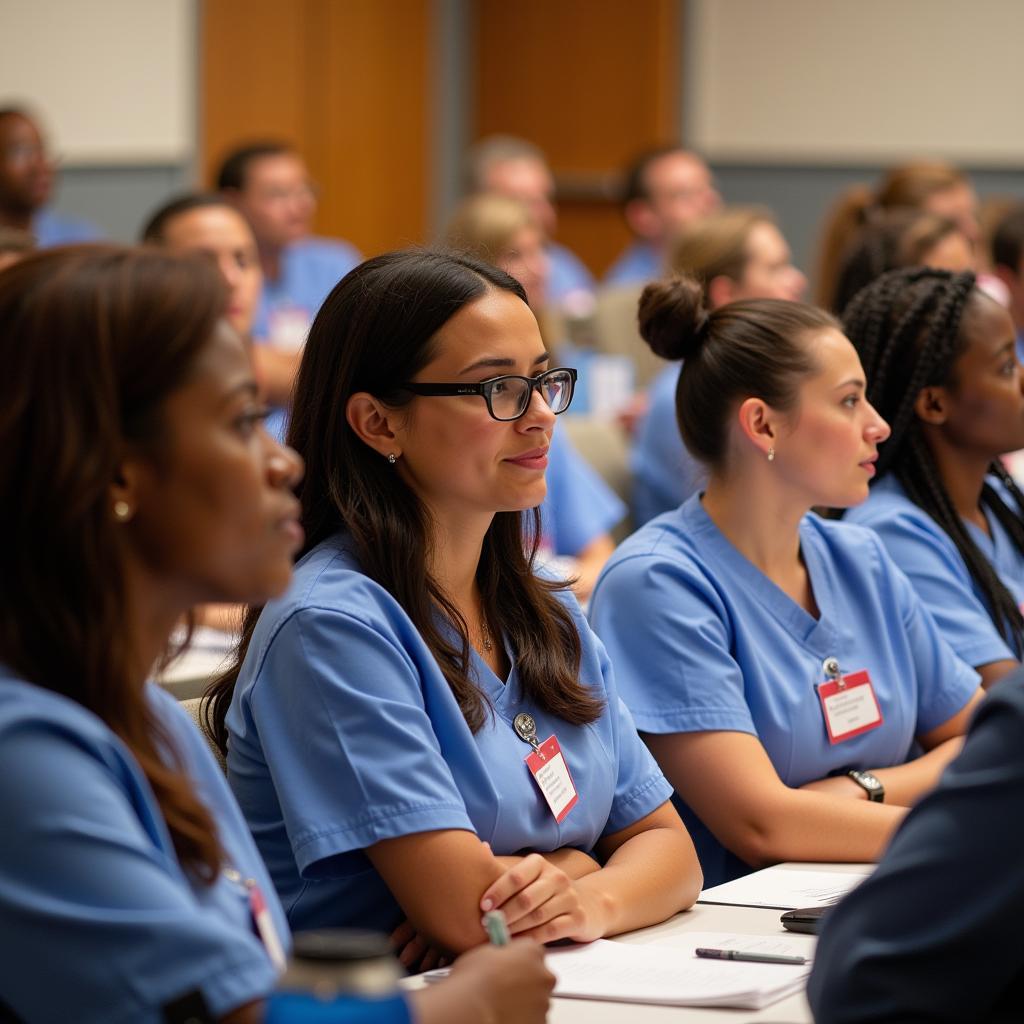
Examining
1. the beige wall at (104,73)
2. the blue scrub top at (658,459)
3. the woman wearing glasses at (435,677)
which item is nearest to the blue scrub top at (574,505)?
the blue scrub top at (658,459)

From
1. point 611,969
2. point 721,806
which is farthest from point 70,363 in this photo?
point 721,806

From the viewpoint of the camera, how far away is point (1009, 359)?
2902 mm

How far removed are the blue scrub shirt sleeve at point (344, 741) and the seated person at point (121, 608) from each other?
36cm

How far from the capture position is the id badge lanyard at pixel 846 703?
2387 millimetres

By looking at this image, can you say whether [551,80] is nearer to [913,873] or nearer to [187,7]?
[187,7]

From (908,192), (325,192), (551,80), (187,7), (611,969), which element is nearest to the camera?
(611,969)

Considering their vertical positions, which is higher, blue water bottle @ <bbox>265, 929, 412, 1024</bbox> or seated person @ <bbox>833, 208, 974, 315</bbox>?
seated person @ <bbox>833, 208, 974, 315</bbox>

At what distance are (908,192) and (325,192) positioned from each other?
370 centimetres

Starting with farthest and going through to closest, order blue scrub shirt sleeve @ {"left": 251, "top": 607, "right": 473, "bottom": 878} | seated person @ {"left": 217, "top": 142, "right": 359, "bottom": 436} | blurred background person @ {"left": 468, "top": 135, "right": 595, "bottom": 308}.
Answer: blurred background person @ {"left": 468, "top": 135, "right": 595, "bottom": 308} < seated person @ {"left": 217, "top": 142, "right": 359, "bottom": 436} < blue scrub shirt sleeve @ {"left": 251, "top": 607, "right": 473, "bottom": 878}

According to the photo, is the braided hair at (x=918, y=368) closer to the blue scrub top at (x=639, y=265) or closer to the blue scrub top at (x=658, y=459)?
the blue scrub top at (x=658, y=459)

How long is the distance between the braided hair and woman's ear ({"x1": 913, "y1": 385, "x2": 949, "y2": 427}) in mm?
13

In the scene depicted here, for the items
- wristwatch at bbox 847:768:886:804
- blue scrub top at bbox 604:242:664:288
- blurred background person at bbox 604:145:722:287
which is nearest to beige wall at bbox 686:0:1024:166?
blurred background person at bbox 604:145:722:287

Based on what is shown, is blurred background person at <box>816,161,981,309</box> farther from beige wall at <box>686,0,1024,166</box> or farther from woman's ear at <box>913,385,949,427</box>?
beige wall at <box>686,0,1024,166</box>

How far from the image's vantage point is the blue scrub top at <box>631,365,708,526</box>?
425 centimetres
